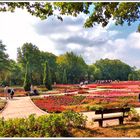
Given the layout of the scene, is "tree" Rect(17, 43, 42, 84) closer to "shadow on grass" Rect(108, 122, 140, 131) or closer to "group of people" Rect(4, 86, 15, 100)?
"group of people" Rect(4, 86, 15, 100)

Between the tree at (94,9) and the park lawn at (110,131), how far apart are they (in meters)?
3.45

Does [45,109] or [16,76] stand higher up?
[16,76]

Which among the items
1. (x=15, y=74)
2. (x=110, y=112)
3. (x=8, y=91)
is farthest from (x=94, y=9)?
(x=8, y=91)

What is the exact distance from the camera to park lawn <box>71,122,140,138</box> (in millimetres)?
11389

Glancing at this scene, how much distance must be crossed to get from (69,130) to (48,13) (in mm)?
3791

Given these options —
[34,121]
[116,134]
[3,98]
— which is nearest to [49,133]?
[34,121]

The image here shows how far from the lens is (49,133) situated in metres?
11.0

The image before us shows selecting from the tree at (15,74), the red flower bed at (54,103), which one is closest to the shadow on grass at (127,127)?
the red flower bed at (54,103)

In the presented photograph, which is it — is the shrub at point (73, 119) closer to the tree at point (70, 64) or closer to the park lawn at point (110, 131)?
the park lawn at point (110, 131)

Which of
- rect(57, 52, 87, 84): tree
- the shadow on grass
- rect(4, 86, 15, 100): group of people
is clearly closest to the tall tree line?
rect(57, 52, 87, 84): tree

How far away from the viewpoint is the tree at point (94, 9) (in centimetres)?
1220

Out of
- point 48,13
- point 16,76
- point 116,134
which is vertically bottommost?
point 116,134

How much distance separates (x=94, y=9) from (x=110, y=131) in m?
3.99

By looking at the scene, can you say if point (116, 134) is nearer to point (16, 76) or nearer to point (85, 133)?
point (85, 133)
